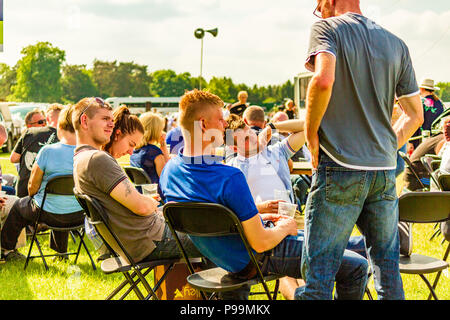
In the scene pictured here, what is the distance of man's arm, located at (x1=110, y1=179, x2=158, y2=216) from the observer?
9.76ft

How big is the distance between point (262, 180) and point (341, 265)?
5.12 ft

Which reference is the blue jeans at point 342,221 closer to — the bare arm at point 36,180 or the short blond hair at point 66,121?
the short blond hair at point 66,121

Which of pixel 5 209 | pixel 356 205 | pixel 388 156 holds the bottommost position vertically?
pixel 5 209

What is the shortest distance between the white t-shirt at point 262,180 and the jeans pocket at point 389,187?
64.0 inches

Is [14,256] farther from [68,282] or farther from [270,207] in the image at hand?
[270,207]

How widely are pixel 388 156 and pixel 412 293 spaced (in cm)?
200

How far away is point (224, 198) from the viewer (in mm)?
2529

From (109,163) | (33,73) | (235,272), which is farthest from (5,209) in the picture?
(33,73)

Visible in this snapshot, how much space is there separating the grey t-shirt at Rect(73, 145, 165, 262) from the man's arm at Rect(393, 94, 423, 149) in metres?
1.54

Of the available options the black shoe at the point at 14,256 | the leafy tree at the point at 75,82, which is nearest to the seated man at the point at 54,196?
the black shoe at the point at 14,256

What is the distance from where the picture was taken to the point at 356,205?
2346mm

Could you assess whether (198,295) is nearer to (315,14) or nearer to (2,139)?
(315,14)

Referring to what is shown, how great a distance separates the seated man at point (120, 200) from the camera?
117 inches

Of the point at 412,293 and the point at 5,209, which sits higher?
the point at 5,209
